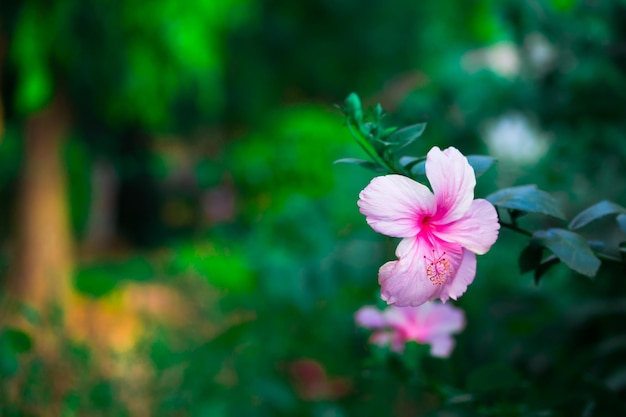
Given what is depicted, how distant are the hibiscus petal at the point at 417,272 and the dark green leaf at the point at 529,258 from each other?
0.07m

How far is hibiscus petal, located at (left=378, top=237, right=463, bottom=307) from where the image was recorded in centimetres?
55

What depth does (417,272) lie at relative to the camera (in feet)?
1.84

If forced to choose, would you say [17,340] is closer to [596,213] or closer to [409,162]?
[409,162]

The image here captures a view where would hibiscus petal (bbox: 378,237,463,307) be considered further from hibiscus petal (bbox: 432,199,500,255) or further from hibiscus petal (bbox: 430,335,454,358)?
hibiscus petal (bbox: 430,335,454,358)

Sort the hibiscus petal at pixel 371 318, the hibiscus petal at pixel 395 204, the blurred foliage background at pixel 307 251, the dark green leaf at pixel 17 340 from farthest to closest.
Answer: the blurred foliage background at pixel 307 251
the dark green leaf at pixel 17 340
the hibiscus petal at pixel 371 318
the hibiscus petal at pixel 395 204

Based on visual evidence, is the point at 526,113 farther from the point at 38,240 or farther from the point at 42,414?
the point at 38,240

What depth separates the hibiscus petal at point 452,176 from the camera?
56 cm

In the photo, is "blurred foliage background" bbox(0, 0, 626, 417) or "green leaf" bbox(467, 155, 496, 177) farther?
"blurred foliage background" bbox(0, 0, 626, 417)

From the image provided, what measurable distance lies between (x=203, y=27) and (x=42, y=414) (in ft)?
11.3

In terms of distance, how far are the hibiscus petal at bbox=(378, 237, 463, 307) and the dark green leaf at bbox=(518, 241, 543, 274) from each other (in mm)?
68

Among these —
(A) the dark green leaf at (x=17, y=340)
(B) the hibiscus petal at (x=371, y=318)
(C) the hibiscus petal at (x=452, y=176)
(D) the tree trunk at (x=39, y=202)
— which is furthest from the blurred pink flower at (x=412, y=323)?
(D) the tree trunk at (x=39, y=202)

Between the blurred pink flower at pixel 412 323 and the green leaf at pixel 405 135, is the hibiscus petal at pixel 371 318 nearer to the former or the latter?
the blurred pink flower at pixel 412 323

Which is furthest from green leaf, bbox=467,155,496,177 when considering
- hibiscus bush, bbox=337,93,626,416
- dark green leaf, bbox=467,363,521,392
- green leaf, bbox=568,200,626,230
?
dark green leaf, bbox=467,363,521,392

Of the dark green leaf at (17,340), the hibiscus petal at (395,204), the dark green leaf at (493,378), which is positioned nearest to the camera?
the hibiscus petal at (395,204)
